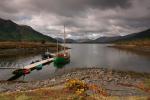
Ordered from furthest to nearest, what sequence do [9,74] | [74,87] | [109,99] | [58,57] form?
1. [58,57]
2. [9,74]
3. [74,87]
4. [109,99]

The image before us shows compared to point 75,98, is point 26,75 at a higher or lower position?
lower

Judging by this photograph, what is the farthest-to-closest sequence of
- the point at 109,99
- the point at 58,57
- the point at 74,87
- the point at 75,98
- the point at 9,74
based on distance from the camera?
the point at 58,57, the point at 9,74, the point at 74,87, the point at 109,99, the point at 75,98

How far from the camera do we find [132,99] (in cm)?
2255

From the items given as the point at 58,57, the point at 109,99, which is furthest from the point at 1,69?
the point at 109,99

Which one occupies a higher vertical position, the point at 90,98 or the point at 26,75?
the point at 90,98

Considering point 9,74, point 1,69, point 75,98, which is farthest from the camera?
point 1,69

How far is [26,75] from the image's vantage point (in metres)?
58.8

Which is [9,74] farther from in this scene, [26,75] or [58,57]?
[58,57]

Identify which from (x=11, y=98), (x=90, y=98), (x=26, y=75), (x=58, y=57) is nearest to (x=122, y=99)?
(x=90, y=98)

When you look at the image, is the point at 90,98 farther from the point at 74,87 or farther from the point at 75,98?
the point at 74,87

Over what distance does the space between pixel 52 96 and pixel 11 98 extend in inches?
170

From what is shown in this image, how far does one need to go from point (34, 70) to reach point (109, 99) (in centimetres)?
4857

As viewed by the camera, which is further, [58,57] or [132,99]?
[58,57]

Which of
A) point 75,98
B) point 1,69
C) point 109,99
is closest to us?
point 75,98
